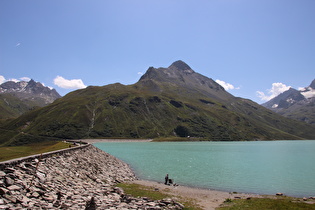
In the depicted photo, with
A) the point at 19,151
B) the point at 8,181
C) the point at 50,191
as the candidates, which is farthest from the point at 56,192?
the point at 19,151

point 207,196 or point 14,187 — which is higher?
point 14,187

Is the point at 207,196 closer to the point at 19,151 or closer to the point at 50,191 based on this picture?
the point at 50,191

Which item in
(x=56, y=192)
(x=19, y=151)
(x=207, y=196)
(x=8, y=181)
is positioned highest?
(x=8, y=181)

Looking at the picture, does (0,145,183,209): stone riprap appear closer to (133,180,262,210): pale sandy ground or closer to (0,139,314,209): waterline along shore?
(0,139,314,209): waterline along shore

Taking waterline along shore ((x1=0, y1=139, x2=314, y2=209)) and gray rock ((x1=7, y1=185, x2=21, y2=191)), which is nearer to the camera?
waterline along shore ((x1=0, y1=139, x2=314, y2=209))

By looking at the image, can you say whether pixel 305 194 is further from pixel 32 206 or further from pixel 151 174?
pixel 32 206

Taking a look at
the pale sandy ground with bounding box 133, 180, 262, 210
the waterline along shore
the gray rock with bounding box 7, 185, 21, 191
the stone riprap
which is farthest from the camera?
the pale sandy ground with bounding box 133, 180, 262, 210

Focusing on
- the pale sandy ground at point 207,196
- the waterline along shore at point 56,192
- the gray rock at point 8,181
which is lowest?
the pale sandy ground at point 207,196

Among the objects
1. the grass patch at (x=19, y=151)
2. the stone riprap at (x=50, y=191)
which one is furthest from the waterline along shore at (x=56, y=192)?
the grass patch at (x=19, y=151)

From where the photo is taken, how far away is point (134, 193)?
Result: 3259cm

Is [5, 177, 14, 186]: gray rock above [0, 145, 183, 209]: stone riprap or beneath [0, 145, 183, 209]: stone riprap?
above

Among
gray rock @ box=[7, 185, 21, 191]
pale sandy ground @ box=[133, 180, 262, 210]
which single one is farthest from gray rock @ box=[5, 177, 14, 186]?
pale sandy ground @ box=[133, 180, 262, 210]

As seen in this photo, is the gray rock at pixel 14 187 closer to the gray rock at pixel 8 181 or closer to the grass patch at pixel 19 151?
the gray rock at pixel 8 181

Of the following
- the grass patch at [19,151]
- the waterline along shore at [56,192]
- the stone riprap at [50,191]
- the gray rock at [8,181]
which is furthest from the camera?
the grass patch at [19,151]
